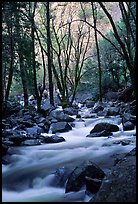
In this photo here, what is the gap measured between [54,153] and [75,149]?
1.92ft

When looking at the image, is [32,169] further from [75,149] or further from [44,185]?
[75,149]

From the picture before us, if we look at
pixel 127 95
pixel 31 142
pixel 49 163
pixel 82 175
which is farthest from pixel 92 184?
pixel 127 95

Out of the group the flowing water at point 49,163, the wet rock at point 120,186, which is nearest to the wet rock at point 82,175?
the flowing water at point 49,163

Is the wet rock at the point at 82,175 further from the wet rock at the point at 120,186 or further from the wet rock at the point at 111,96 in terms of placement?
the wet rock at the point at 111,96

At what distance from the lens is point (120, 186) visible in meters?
2.21

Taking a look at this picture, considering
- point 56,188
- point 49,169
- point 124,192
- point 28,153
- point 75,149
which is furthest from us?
point 75,149

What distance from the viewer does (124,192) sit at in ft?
6.91

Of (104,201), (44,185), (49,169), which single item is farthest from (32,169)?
(104,201)

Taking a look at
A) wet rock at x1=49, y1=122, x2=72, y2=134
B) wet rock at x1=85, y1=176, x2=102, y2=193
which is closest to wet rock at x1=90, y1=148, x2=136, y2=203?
wet rock at x1=85, y1=176, x2=102, y2=193

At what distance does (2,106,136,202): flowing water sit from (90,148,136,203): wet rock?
0.91m

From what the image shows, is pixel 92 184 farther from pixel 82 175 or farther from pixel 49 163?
pixel 49 163

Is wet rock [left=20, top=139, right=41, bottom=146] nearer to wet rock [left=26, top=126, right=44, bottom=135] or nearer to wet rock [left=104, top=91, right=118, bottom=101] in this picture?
wet rock [left=26, top=126, right=44, bottom=135]

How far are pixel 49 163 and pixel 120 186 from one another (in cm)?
282

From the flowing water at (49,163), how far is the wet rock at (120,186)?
0.91 meters
